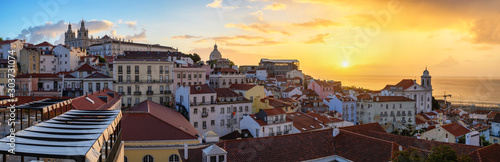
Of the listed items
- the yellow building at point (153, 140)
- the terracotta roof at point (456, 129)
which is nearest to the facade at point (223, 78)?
the terracotta roof at point (456, 129)

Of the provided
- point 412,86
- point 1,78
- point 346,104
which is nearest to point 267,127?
point 346,104

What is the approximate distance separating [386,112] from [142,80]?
4031cm

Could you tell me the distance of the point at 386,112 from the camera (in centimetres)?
5356

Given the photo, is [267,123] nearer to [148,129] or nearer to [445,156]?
[148,129]

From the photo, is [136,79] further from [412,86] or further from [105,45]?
[105,45]

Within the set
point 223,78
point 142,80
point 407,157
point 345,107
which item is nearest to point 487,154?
point 407,157

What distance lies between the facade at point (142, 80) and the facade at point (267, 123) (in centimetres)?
1295

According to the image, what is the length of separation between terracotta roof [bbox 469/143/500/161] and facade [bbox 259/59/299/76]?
109 metres

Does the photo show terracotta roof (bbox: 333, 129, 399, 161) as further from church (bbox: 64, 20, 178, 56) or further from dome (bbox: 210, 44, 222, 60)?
church (bbox: 64, 20, 178, 56)

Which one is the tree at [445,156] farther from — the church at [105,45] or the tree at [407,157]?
the church at [105,45]

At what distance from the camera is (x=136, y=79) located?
134 ft

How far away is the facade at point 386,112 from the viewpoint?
5294 cm

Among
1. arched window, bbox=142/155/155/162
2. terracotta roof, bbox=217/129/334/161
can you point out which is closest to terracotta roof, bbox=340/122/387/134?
terracotta roof, bbox=217/129/334/161

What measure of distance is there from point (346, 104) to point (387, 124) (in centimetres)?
833
